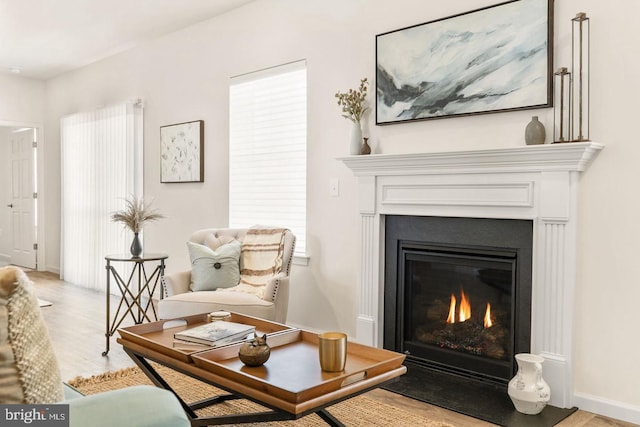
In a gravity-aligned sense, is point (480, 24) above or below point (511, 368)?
above

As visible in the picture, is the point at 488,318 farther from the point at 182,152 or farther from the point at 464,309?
the point at 182,152

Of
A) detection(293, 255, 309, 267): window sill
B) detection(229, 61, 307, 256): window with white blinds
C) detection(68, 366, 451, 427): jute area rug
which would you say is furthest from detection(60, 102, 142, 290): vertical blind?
detection(68, 366, 451, 427): jute area rug

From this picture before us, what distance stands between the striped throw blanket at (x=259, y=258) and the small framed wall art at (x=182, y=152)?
1.29 metres

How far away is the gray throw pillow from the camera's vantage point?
387cm

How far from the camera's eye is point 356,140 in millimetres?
3645

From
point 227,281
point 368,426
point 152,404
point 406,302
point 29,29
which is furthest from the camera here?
point 29,29

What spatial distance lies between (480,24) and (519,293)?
5.03 ft

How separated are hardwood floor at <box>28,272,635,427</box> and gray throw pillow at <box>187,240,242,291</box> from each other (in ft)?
2.32

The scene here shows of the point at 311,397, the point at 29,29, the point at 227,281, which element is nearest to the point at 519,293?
the point at 311,397

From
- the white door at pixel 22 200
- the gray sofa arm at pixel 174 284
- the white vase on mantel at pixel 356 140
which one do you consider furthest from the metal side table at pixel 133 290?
the white door at pixel 22 200

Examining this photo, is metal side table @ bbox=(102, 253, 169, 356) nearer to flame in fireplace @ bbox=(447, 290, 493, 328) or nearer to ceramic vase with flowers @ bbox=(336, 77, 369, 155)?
ceramic vase with flowers @ bbox=(336, 77, 369, 155)

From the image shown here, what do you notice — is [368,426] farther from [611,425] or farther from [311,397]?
[611,425]

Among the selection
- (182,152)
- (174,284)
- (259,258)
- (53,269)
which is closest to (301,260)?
(259,258)

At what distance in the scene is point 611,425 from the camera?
2604mm
